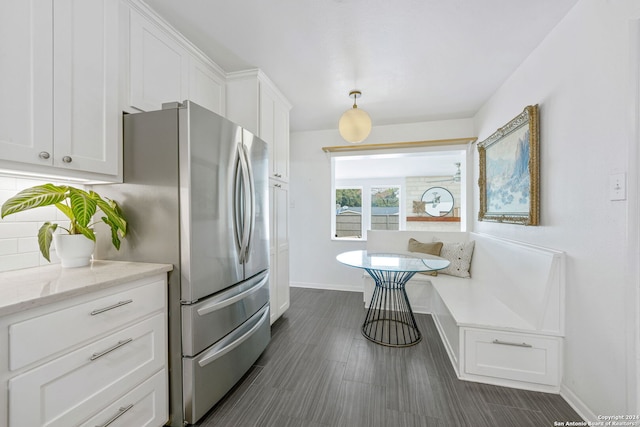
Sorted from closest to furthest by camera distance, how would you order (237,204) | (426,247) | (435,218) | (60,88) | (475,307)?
(60,88)
(237,204)
(475,307)
(426,247)
(435,218)

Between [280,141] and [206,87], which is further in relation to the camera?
[280,141]

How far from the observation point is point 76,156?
1.29 m

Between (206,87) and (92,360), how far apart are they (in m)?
1.99

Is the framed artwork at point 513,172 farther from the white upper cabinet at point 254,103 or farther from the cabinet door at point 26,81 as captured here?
the cabinet door at point 26,81

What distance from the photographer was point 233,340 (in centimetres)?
165

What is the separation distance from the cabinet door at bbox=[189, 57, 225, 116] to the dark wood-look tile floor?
213 cm

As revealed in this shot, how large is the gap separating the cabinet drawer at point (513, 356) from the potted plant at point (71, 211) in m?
2.30

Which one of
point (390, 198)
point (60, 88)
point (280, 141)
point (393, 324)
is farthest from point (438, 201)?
point (60, 88)

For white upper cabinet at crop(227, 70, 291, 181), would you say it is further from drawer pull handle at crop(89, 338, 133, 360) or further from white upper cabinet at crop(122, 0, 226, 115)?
drawer pull handle at crop(89, 338, 133, 360)

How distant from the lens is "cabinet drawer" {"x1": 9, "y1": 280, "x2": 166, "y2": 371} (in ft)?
2.80

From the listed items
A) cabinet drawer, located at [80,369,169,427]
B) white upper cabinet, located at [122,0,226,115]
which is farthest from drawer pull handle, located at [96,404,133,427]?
white upper cabinet, located at [122,0,226,115]

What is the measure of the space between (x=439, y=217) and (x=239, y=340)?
18.0ft

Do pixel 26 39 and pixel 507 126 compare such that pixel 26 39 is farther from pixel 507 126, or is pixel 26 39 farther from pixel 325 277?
pixel 325 277

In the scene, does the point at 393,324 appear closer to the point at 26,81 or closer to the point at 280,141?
the point at 280,141
